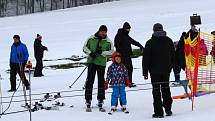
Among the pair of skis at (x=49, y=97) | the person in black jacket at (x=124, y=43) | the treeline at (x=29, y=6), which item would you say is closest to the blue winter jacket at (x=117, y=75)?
the pair of skis at (x=49, y=97)

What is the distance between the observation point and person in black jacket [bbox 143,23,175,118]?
9734 millimetres

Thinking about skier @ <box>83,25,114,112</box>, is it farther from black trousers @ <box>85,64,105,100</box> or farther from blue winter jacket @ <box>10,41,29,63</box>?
blue winter jacket @ <box>10,41,29,63</box>

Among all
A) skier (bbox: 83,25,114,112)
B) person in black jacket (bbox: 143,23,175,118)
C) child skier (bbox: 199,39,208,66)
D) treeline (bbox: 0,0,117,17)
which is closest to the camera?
person in black jacket (bbox: 143,23,175,118)

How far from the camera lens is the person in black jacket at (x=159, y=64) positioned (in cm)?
973

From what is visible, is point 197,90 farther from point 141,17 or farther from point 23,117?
point 141,17

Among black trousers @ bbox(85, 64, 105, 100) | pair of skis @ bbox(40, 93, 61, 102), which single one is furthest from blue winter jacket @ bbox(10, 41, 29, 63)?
black trousers @ bbox(85, 64, 105, 100)

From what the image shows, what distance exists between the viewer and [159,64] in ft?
32.0

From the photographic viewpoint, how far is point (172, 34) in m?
35.9

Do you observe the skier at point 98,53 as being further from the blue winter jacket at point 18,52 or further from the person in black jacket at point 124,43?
the blue winter jacket at point 18,52

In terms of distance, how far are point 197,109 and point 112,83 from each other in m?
1.87

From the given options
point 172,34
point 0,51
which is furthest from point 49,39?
point 172,34

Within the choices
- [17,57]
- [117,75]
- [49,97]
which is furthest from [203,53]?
[17,57]

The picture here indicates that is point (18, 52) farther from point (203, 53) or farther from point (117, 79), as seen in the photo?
point (203, 53)

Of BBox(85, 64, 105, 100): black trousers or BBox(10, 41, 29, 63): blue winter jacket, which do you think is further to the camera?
BBox(10, 41, 29, 63): blue winter jacket
